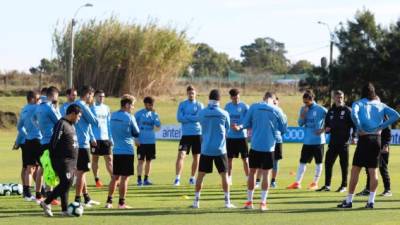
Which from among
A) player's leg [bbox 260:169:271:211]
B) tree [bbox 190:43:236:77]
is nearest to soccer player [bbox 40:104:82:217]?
player's leg [bbox 260:169:271:211]

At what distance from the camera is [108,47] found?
67625 mm

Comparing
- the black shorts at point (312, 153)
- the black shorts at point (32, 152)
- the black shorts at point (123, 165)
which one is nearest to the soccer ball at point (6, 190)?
the black shorts at point (32, 152)

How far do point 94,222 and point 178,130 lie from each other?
109 feet

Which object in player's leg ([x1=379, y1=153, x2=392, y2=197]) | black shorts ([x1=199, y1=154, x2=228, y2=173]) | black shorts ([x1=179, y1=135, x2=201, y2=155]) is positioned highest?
black shorts ([x1=179, y1=135, x2=201, y2=155])

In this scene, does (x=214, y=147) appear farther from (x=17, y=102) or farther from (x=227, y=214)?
(x=17, y=102)

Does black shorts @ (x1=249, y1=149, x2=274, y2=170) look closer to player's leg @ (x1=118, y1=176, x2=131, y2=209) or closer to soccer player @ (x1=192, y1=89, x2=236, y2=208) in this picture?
soccer player @ (x1=192, y1=89, x2=236, y2=208)

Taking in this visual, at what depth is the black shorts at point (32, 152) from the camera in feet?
53.2

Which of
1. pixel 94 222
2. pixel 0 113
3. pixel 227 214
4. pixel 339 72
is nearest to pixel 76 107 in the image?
pixel 94 222

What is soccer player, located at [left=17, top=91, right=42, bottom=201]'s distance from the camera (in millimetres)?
16172

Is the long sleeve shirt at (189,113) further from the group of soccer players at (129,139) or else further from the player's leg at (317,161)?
the group of soccer players at (129,139)

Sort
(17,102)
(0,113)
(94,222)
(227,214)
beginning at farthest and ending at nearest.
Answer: (17,102) < (0,113) < (227,214) < (94,222)

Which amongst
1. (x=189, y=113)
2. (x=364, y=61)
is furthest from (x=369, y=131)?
(x=364, y=61)

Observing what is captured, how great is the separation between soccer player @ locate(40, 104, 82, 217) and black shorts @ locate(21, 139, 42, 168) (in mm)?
2378

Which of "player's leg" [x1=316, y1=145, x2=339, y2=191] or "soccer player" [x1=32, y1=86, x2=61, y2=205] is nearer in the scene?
"soccer player" [x1=32, y1=86, x2=61, y2=205]
